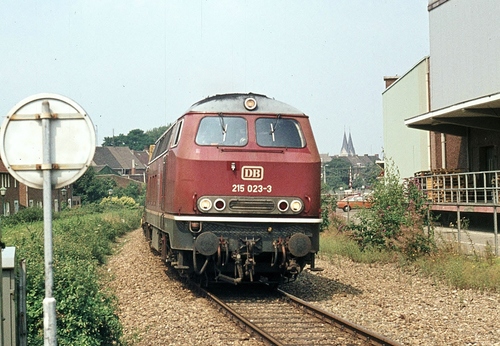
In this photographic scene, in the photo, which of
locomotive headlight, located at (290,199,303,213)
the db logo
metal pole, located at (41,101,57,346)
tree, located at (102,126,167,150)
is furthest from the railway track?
tree, located at (102,126,167,150)

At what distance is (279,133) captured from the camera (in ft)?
38.6

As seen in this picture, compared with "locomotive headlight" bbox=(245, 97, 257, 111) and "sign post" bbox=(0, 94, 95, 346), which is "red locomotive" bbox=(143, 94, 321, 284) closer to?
"locomotive headlight" bbox=(245, 97, 257, 111)

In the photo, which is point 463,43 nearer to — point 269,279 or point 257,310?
point 269,279

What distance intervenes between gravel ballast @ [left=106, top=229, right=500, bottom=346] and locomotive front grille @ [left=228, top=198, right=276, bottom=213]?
1.68m

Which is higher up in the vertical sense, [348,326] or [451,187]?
[451,187]

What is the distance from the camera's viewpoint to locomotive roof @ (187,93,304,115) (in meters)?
11.8

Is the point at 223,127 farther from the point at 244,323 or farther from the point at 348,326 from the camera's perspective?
the point at 348,326

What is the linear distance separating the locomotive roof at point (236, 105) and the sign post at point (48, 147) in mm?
7130

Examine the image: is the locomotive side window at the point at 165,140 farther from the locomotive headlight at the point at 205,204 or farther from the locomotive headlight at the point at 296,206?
the locomotive headlight at the point at 296,206

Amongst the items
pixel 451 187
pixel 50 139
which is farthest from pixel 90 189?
pixel 50 139

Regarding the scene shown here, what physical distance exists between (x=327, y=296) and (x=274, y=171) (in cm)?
247

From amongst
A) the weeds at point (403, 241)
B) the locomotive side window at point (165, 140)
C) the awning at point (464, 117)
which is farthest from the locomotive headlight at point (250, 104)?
the awning at point (464, 117)

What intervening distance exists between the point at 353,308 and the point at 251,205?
7.78ft

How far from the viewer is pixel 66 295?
24.6ft
